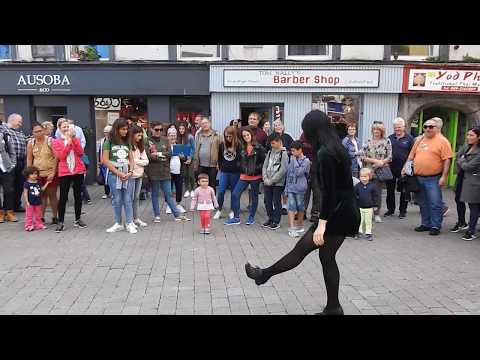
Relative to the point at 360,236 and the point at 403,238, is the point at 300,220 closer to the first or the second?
the point at 360,236

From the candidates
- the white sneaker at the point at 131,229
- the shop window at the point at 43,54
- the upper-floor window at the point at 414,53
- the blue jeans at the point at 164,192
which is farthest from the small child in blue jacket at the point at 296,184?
the shop window at the point at 43,54

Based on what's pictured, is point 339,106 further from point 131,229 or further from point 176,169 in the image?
point 131,229

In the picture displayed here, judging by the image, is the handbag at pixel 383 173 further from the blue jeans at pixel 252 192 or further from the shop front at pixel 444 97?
the shop front at pixel 444 97

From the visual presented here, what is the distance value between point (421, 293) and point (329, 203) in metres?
1.84

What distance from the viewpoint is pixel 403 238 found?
6.71 metres

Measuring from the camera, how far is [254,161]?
7.39 meters

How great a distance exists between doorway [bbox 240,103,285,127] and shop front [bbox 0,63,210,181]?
1.09 metres

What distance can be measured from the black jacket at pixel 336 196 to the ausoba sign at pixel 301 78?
854cm

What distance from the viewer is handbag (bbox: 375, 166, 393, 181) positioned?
7.86 m

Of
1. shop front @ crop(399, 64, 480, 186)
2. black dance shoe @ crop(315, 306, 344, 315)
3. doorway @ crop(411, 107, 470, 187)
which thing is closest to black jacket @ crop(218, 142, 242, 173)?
black dance shoe @ crop(315, 306, 344, 315)

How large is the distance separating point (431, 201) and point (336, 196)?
14.1 feet

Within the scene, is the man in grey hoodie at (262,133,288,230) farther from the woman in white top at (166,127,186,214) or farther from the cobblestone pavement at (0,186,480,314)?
the woman in white top at (166,127,186,214)

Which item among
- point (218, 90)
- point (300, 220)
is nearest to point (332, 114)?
point (218, 90)

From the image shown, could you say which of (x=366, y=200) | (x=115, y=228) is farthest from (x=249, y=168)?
(x=115, y=228)
